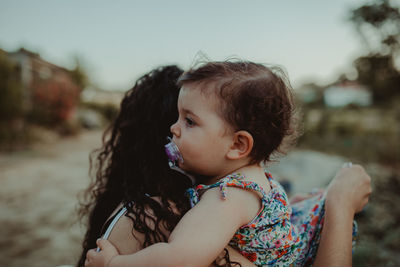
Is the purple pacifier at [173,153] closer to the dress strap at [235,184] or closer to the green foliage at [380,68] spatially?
the dress strap at [235,184]

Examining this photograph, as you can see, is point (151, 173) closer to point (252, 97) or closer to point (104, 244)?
point (104, 244)

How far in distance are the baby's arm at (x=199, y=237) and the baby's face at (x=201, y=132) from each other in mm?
182

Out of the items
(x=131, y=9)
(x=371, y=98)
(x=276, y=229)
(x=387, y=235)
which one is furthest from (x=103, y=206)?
(x=371, y=98)

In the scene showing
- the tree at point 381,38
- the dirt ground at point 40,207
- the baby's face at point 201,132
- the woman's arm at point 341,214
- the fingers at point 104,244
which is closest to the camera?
the fingers at point 104,244

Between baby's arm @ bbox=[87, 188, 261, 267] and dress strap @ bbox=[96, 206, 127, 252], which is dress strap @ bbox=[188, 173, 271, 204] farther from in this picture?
dress strap @ bbox=[96, 206, 127, 252]

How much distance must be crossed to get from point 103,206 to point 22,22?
44.4 feet

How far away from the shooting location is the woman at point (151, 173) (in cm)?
127

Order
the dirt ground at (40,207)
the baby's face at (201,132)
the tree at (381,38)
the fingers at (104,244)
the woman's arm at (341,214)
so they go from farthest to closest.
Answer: the tree at (381,38) < the dirt ground at (40,207) < the woman's arm at (341,214) < the baby's face at (201,132) < the fingers at (104,244)

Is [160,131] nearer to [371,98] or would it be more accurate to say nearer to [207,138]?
[207,138]

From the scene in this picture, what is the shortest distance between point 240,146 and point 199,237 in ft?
1.45

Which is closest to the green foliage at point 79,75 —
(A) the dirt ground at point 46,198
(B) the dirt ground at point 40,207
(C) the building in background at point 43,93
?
(C) the building in background at point 43,93

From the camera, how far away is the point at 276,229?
1.17m

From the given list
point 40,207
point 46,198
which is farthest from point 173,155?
point 46,198

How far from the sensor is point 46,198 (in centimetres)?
602
